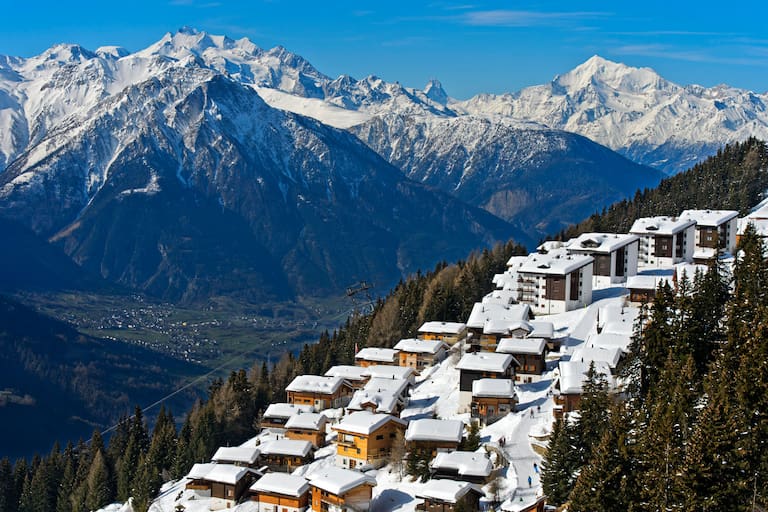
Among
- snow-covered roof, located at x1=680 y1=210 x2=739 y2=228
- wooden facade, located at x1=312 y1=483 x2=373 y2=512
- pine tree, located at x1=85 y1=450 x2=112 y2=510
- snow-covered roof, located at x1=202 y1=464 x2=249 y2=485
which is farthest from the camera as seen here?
snow-covered roof, located at x1=680 y1=210 x2=739 y2=228

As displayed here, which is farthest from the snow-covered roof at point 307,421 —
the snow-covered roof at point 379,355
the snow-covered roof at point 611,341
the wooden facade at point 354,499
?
the snow-covered roof at point 611,341

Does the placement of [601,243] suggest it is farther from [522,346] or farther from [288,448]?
[288,448]


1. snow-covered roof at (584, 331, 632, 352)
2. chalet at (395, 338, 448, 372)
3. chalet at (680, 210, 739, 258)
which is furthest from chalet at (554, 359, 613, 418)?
chalet at (680, 210, 739, 258)

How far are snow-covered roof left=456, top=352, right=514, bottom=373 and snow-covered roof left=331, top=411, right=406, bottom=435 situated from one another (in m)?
7.95

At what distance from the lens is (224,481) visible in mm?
67312

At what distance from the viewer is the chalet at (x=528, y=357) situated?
77.2m

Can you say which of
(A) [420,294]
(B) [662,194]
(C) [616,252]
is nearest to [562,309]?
(C) [616,252]

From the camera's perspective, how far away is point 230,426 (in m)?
91.8

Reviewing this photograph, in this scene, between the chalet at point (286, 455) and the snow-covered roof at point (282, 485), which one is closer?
the snow-covered roof at point (282, 485)

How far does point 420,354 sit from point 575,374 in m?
28.7

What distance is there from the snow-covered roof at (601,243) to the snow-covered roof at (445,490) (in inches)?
2108

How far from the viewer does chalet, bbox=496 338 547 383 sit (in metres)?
77.2

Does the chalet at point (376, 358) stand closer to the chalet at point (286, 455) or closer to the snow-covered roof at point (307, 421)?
the snow-covered roof at point (307, 421)

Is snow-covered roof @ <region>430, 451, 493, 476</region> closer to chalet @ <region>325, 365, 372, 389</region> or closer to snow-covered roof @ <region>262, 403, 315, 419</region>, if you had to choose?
snow-covered roof @ <region>262, 403, 315, 419</region>
